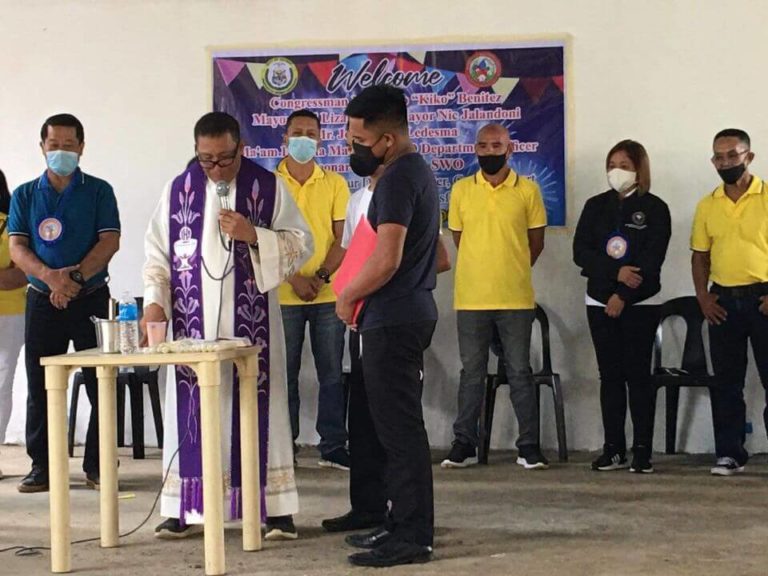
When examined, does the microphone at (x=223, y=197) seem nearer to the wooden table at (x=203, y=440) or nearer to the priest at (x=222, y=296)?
the priest at (x=222, y=296)

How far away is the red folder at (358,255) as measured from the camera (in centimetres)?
371

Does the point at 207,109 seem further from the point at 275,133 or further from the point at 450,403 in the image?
the point at 450,403

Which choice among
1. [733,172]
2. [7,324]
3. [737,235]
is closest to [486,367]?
[737,235]

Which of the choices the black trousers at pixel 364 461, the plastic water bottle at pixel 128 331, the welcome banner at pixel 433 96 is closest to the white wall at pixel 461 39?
the welcome banner at pixel 433 96

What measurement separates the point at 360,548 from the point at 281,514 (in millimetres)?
345

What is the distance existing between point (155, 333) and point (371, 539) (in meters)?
1.08

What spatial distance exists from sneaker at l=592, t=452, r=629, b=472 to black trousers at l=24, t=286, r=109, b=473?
2601 millimetres

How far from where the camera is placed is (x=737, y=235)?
5645 millimetres

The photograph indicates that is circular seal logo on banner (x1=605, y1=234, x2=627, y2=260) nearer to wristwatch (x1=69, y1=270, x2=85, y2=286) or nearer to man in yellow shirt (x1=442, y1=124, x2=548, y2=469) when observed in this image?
man in yellow shirt (x1=442, y1=124, x2=548, y2=469)

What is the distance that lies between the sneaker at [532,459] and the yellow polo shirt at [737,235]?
4.38ft

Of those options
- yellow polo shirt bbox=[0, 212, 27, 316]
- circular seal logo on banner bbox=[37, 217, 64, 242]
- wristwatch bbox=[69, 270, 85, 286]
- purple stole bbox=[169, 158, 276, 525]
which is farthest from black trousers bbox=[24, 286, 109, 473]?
purple stole bbox=[169, 158, 276, 525]

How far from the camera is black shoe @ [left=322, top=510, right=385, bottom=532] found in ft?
13.9

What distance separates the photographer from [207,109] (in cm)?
673

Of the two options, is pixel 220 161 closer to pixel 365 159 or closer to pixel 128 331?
pixel 365 159
